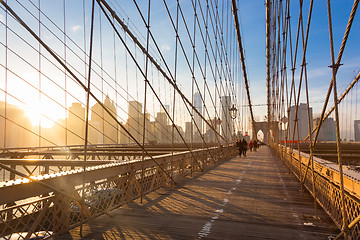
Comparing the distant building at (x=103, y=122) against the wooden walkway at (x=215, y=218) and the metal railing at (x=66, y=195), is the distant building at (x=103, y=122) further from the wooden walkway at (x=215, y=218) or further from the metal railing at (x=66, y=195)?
the wooden walkway at (x=215, y=218)

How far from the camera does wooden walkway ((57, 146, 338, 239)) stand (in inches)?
145

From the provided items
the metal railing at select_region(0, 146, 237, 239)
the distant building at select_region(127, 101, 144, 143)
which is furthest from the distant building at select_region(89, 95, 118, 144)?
the metal railing at select_region(0, 146, 237, 239)

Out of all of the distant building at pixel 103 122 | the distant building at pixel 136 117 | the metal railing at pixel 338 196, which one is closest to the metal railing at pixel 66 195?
the metal railing at pixel 338 196

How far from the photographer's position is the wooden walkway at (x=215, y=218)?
3.69 metres

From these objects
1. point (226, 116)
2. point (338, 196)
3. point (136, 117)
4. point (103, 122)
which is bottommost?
point (338, 196)

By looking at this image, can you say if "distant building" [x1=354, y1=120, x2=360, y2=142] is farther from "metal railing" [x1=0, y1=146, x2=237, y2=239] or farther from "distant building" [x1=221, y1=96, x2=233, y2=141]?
"metal railing" [x1=0, y1=146, x2=237, y2=239]

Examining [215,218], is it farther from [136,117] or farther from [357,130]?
[357,130]

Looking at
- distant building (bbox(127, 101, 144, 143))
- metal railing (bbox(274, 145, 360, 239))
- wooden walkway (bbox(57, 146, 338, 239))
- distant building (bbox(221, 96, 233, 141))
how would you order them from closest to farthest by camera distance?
metal railing (bbox(274, 145, 360, 239)) < wooden walkway (bbox(57, 146, 338, 239)) < distant building (bbox(127, 101, 144, 143)) < distant building (bbox(221, 96, 233, 141))

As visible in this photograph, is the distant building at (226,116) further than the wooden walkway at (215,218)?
Yes

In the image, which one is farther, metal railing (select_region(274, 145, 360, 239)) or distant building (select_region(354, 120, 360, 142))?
distant building (select_region(354, 120, 360, 142))

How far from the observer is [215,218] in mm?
4449

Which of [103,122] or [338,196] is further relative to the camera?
[103,122]

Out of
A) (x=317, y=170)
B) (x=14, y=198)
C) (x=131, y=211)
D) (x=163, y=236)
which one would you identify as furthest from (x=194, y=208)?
(x=14, y=198)

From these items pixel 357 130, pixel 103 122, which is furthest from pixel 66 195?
pixel 357 130
